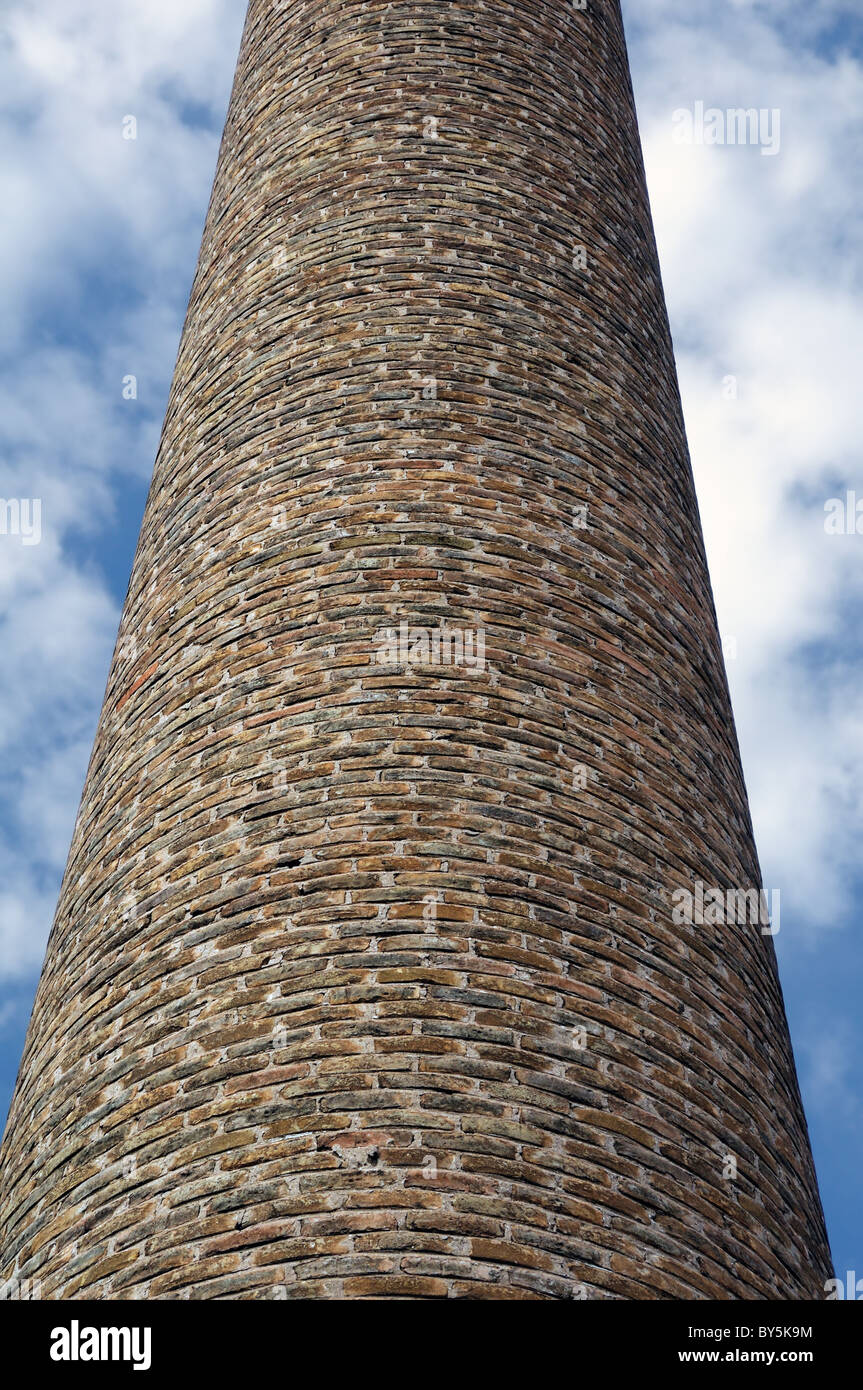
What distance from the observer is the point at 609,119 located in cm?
852

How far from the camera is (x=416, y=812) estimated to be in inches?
193

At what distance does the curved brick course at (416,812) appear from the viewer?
4.25 m

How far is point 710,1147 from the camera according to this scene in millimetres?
4703

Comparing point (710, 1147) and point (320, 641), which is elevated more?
point (320, 641)

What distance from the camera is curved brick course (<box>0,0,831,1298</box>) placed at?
4250mm

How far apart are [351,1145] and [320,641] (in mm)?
1914

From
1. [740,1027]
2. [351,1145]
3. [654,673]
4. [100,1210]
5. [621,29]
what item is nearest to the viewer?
[351,1145]

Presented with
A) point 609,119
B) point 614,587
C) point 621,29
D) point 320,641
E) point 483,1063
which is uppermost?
point 621,29
